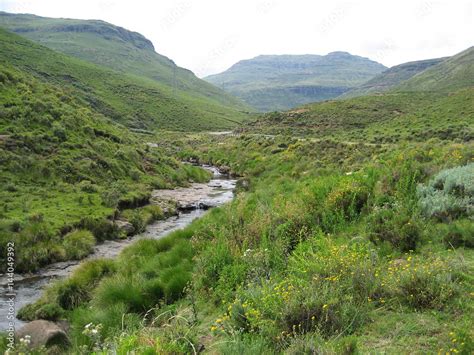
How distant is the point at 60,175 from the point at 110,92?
4135 inches

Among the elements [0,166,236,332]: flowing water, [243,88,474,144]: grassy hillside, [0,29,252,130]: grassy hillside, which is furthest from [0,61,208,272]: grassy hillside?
[0,29,252,130]: grassy hillside

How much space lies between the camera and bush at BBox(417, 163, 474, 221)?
789 cm

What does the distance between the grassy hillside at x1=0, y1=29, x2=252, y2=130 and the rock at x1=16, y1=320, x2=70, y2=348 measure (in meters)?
96.8

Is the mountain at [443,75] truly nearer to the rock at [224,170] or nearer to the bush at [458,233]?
the rock at [224,170]

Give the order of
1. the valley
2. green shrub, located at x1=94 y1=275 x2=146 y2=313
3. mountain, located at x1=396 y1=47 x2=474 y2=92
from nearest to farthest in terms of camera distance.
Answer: the valley, green shrub, located at x1=94 y1=275 x2=146 y2=313, mountain, located at x1=396 y1=47 x2=474 y2=92

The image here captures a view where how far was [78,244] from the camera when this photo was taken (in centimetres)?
1755

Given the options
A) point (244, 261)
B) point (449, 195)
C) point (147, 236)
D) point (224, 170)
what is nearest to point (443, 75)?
point (224, 170)

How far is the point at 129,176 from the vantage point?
31.0 m

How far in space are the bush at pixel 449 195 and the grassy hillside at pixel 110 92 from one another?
3914 inches

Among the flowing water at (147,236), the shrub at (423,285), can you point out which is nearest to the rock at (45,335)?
the flowing water at (147,236)

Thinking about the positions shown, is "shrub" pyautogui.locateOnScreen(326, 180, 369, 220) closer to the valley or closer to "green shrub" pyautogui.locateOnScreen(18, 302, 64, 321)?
the valley

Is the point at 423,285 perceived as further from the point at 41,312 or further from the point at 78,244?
the point at 78,244

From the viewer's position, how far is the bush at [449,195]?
25.9 ft

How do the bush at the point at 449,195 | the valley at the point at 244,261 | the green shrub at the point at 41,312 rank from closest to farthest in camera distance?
the valley at the point at 244,261, the bush at the point at 449,195, the green shrub at the point at 41,312
